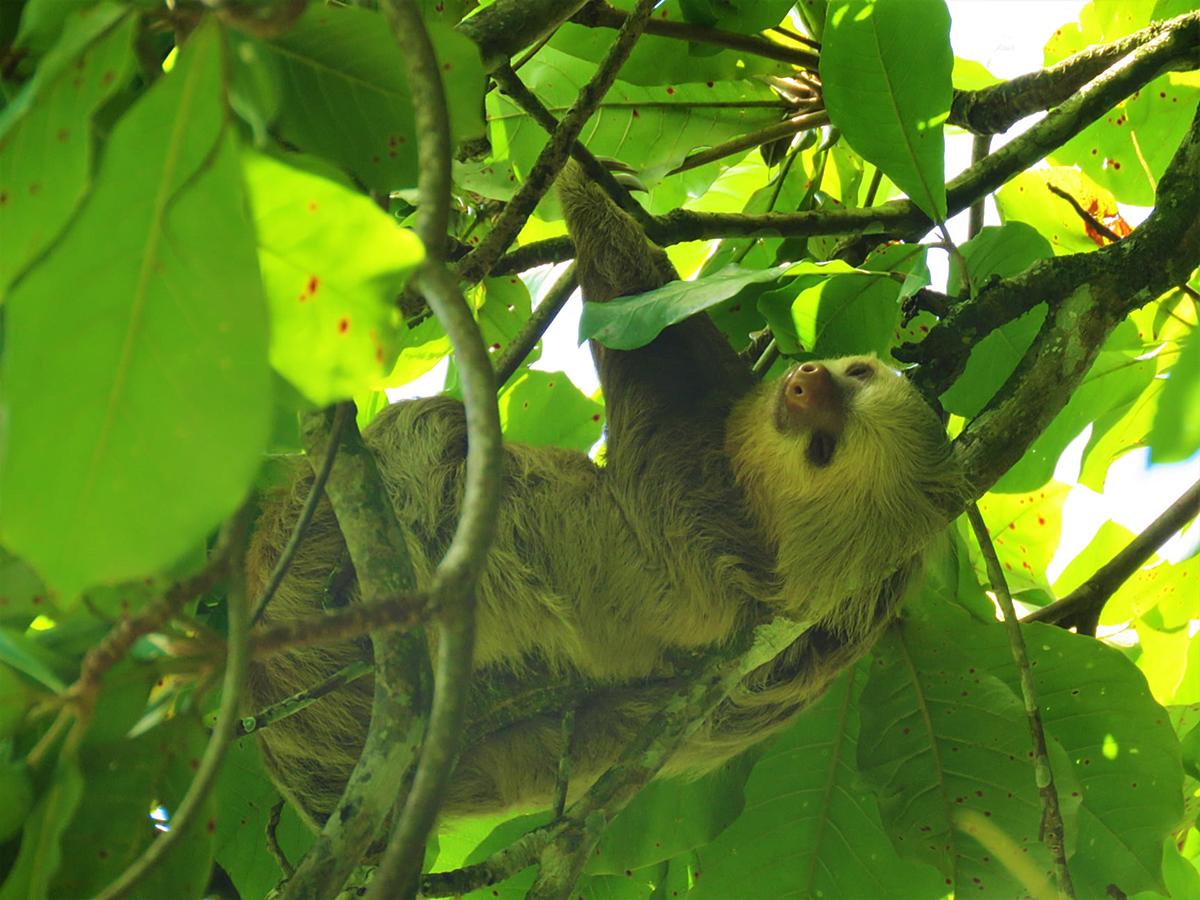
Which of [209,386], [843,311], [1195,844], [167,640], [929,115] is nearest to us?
[209,386]

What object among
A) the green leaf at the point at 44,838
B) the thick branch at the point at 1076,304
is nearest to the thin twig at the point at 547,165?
the thick branch at the point at 1076,304

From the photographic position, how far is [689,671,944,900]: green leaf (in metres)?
3.68

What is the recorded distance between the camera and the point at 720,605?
148 inches

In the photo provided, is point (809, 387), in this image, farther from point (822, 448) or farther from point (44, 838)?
point (44, 838)

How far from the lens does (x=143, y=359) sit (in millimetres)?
1177

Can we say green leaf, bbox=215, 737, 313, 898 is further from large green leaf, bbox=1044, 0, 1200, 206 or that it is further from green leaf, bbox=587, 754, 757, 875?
large green leaf, bbox=1044, 0, 1200, 206

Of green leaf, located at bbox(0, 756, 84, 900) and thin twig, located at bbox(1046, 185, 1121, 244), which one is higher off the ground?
thin twig, located at bbox(1046, 185, 1121, 244)

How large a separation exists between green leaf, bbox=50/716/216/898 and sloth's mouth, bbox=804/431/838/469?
2654 millimetres

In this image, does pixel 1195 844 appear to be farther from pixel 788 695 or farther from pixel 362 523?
pixel 362 523

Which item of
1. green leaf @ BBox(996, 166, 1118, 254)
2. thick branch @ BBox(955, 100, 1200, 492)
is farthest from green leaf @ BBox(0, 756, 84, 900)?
green leaf @ BBox(996, 166, 1118, 254)

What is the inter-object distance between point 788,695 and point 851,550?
519 mm

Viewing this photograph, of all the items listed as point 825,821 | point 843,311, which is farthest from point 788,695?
point 843,311

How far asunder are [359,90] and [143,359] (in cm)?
77

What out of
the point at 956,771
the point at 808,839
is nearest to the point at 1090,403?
the point at 956,771
